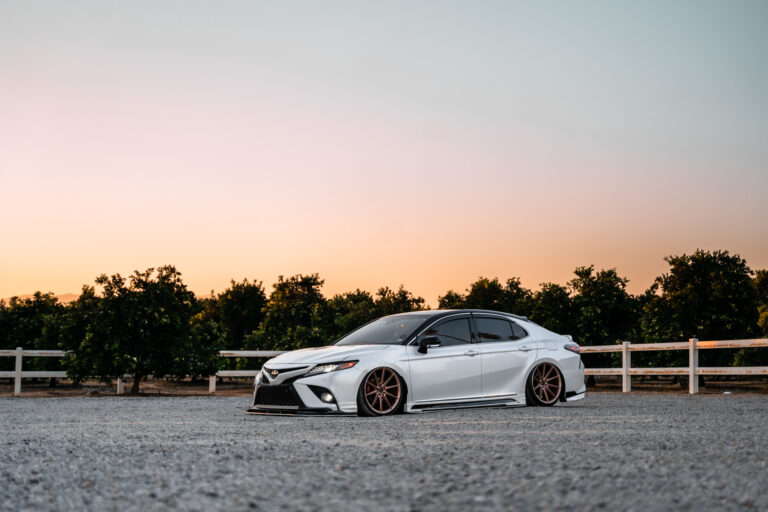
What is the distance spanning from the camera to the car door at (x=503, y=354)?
1247 cm

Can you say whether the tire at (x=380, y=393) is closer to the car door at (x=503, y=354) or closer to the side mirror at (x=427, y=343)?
the side mirror at (x=427, y=343)

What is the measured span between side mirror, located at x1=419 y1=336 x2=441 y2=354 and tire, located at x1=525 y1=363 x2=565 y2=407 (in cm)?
179

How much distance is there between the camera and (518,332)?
43.1ft

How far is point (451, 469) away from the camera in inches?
233

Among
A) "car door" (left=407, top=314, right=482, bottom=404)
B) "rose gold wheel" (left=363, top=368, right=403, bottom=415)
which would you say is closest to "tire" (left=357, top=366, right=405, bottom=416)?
"rose gold wheel" (left=363, top=368, right=403, bottom=415)

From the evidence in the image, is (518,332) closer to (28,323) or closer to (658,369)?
(658,369)

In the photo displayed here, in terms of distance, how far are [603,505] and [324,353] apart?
751cm

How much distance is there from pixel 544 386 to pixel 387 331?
2617 mm

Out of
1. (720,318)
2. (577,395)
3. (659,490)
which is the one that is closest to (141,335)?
(577,395)

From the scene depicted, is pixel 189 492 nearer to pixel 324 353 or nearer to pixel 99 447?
pixel 99 447

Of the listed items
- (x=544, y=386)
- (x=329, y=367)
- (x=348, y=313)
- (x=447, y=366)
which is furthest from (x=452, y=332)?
(x=348, y=313)

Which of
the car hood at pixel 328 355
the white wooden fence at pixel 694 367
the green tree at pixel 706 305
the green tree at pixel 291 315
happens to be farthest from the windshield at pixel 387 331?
the green tree at pixel 291 315

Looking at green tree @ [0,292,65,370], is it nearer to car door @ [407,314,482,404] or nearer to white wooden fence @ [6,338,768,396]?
white wooden fence @ [6,338,768,396]

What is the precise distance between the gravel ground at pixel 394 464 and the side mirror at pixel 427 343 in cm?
154
